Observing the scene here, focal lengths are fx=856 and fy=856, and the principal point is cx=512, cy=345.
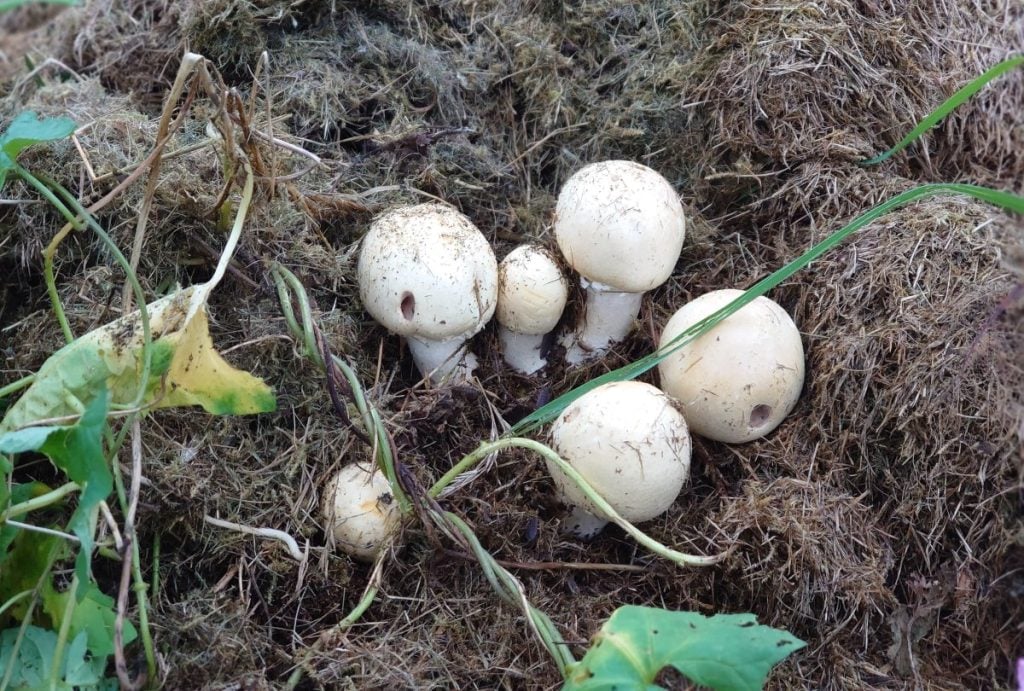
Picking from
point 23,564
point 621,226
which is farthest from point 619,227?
point 23,564

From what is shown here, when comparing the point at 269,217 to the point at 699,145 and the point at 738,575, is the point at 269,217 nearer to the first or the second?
the point at 699,145

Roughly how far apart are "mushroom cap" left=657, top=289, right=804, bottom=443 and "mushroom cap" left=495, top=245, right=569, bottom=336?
335 millimetres

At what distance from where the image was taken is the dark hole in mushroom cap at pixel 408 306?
211 centimetres

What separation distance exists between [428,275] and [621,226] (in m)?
0.48

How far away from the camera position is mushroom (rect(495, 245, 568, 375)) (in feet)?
7.38

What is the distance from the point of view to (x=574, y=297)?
242 cm

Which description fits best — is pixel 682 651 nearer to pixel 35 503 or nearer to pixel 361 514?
pixel 361 514

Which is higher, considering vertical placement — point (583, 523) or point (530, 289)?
point (530, 289)

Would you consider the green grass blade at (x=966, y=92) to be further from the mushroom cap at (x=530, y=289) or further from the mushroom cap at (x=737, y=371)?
the mushroom cap at (x=530, y=289)

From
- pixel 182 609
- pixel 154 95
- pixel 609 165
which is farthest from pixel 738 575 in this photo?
pixel 154 95

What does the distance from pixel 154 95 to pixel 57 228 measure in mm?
Result: 691

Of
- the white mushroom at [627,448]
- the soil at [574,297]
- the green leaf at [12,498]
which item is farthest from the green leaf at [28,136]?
the white mushroom at [627,448]

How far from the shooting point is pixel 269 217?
223 cm

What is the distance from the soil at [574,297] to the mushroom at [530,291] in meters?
0.15
